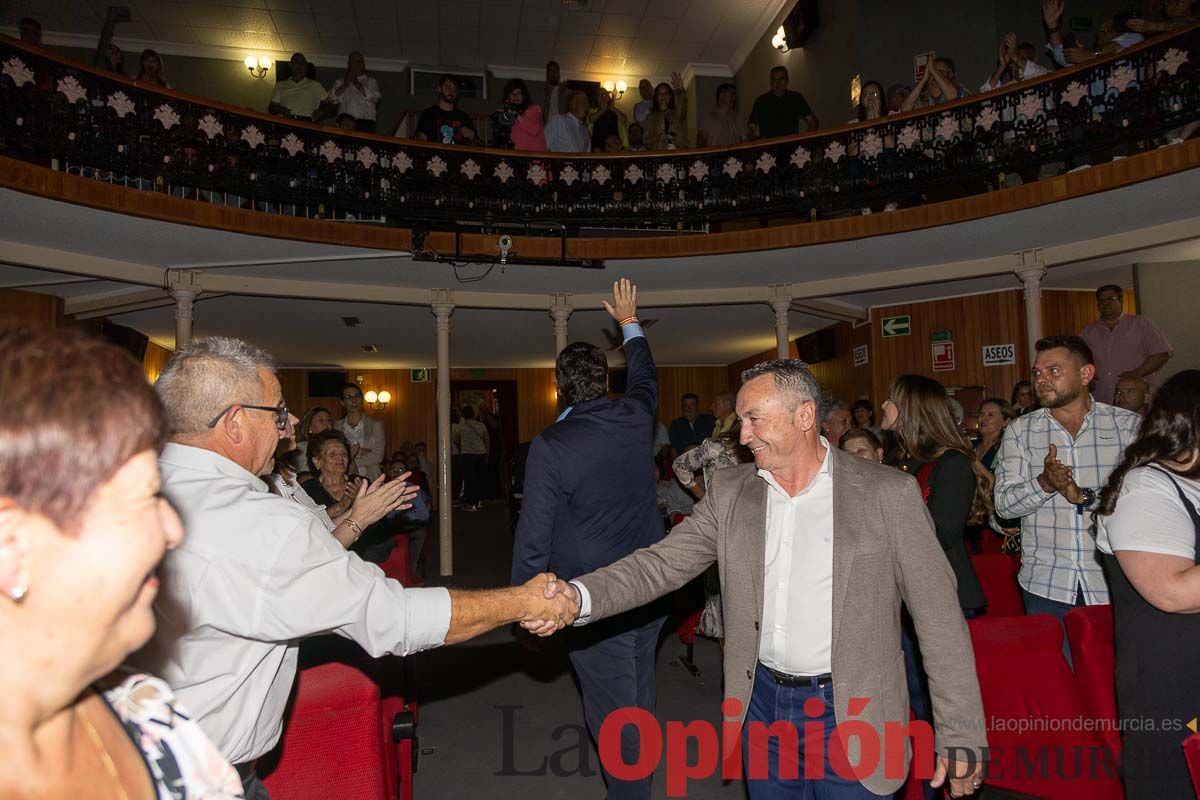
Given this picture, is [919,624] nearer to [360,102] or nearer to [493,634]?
[493,634]

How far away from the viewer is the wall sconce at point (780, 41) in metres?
12.7

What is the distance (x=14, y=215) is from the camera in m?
6.35

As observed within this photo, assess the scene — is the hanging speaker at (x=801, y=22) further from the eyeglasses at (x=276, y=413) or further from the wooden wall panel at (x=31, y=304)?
the eyeglasses at (x=276, y=413)

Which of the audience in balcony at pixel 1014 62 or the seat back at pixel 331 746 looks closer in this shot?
the seat back at pixel 331 746

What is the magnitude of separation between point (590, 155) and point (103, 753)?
9.24 metres

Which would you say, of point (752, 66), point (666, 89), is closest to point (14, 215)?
point (666, 89)

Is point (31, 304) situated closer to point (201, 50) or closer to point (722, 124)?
point (201, 50)

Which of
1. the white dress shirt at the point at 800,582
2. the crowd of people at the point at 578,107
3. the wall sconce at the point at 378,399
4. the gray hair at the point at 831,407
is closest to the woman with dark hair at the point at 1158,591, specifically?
the white dress shirt at the point at 800,582

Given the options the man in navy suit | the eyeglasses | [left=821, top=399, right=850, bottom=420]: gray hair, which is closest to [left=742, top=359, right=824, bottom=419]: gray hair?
the man in navy suit

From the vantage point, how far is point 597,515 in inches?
114

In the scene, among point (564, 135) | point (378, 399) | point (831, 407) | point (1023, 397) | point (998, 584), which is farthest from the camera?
point (378, 399)

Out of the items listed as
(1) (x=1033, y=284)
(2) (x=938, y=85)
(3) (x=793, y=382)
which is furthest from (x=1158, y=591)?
(2) (x=938, y=85)

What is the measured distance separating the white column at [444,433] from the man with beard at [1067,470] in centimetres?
Answer: 673

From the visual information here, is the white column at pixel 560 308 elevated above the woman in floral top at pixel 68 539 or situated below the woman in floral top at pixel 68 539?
above
